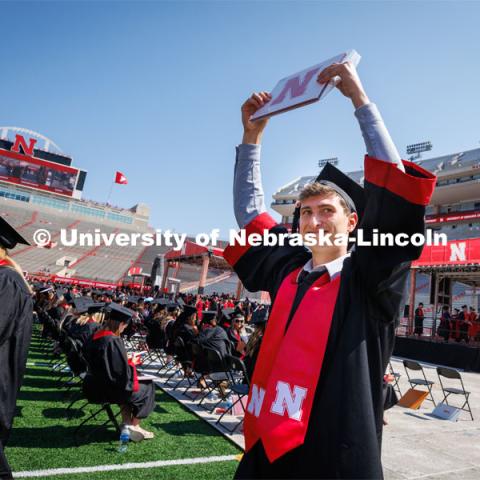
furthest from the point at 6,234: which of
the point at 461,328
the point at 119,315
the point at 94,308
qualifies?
the point at 461,328

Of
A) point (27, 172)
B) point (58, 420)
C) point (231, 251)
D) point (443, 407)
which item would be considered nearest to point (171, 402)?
point (58, 420)

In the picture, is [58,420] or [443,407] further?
[443,407]

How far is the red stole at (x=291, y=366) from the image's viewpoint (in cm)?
112

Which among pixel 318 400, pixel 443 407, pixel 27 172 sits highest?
pixel 27 172

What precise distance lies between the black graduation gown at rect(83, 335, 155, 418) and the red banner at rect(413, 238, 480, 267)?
13439mm

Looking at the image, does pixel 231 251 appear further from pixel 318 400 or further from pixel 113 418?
pixel 113 418

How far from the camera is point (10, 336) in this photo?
2.86 meters

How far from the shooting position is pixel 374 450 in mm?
1081

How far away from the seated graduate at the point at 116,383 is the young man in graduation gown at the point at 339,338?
3583 mm

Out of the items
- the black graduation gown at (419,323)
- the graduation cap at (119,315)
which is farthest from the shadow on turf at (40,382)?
the black graduation gown at (419,323)

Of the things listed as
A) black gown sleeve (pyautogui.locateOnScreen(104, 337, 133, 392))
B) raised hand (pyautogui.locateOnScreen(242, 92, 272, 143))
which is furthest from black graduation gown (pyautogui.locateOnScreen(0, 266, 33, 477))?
raised hand (pyautogui.locateOnScreen(242, 92, 272, 143))

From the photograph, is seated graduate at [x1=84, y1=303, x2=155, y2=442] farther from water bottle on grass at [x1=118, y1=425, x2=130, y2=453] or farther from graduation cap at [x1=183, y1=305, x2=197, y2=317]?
graduation cap at [x1=183, y1=305, x2=197, y2=317]

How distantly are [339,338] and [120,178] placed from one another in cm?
6435

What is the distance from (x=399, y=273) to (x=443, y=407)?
7138 mm
